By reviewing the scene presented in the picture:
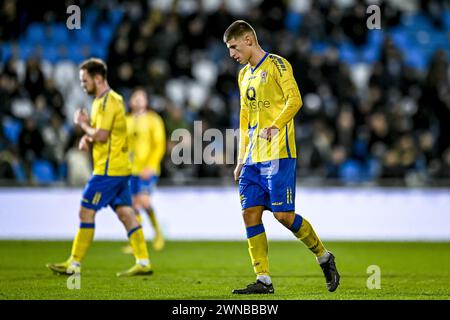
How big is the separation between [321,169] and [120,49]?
16.2ft

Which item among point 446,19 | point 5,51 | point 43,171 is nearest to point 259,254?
point 43,171

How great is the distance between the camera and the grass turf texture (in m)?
8.47

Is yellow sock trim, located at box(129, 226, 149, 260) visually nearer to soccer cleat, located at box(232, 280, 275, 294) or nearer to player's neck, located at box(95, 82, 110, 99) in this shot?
player's neck, located at box(95, 82, 110, 99)

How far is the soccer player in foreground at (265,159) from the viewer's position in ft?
27.2

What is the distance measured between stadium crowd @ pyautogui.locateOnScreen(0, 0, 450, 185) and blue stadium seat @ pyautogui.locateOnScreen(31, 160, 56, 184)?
2cm

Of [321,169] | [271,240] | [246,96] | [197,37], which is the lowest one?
[271,240]

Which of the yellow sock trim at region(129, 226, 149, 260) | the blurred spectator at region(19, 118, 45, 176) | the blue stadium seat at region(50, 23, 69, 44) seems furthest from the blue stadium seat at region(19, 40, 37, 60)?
the yellow sock trim at region(129, 226, 149, 260)

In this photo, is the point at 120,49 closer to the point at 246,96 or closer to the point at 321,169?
the point at 321,169

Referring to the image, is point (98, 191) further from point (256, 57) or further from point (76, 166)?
point (76, 166)

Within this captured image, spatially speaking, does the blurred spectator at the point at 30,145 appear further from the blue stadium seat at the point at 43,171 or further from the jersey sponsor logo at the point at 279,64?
the jersey sponsor logo at the point at 279,64

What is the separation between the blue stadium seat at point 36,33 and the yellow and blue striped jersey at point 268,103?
12.3 meters
